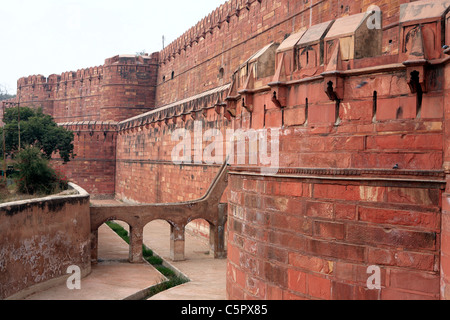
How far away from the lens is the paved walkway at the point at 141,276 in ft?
23.4

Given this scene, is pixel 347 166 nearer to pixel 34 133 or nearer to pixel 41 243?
pixel 41 243

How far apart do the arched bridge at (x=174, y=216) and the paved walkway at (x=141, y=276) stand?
35cm

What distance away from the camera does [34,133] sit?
2002 cm

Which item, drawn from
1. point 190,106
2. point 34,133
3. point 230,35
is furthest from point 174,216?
point 34,133

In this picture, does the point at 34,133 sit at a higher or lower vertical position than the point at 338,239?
higher

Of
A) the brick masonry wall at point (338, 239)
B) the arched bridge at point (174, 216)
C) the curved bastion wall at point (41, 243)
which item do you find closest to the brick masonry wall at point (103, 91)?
the arched bridge at point (174, 216)

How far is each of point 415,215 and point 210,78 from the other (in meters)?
16.4

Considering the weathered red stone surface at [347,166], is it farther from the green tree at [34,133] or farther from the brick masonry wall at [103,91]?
the brick masonry wall at [103,91]

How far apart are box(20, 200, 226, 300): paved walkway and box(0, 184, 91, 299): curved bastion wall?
0.32 m

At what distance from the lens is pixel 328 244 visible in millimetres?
Result: 3645

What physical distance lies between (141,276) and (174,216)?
7.08ft

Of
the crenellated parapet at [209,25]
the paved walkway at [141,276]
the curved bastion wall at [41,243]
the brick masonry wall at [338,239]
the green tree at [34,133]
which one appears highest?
the crenellated parapet at [209,25]
